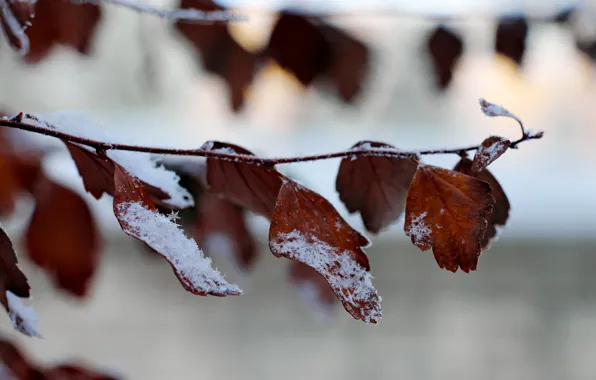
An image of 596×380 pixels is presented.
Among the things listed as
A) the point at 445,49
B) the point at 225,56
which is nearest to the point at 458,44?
the point at 445,49

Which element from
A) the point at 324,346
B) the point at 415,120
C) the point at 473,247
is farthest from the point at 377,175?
the point at 415,120

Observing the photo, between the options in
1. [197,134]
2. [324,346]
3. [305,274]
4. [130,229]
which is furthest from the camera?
[197,134]

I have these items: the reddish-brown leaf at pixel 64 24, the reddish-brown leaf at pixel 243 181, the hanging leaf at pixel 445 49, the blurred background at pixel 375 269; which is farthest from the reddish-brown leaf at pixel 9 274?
the blurred background at pixel 375 269

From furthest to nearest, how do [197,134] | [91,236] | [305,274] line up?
1. [197,134]
2. [305,274]
3. [91,236]

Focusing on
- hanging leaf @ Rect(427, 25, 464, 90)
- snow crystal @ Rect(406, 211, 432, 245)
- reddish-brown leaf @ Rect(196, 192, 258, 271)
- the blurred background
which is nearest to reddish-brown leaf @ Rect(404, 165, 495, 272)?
snow crystal @ Rect(406, 211, 432, 245)

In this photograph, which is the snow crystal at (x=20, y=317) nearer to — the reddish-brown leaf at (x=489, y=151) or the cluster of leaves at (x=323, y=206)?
the cluster of leaves at (x=323, y=206)

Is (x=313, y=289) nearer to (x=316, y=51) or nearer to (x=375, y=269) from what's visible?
(x=316, y=51)

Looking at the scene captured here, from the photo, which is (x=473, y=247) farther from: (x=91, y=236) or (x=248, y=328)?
(x=248, y=328)
